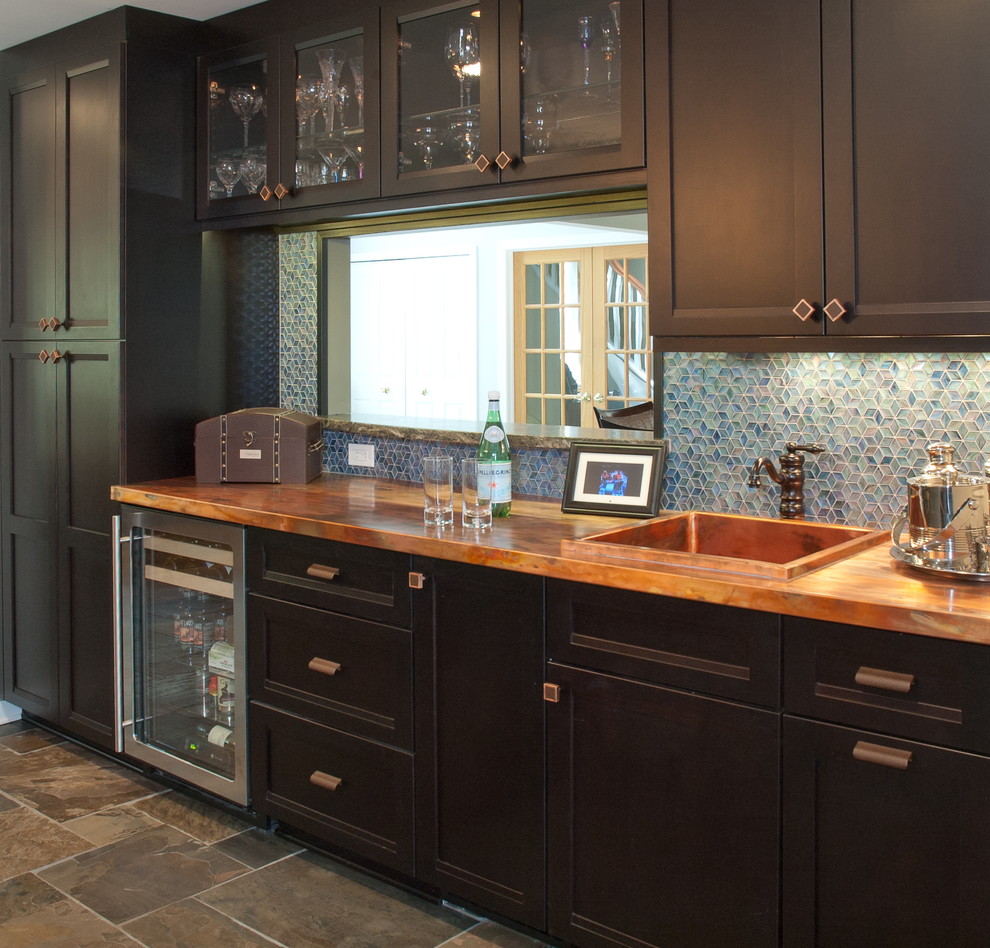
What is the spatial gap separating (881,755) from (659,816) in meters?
0.49

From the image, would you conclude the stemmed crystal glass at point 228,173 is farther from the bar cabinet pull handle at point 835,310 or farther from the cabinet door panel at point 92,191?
the bar cabinet pull handle at point 835,310

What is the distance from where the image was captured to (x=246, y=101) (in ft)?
11.1

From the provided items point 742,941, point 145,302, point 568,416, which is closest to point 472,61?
point 568,416

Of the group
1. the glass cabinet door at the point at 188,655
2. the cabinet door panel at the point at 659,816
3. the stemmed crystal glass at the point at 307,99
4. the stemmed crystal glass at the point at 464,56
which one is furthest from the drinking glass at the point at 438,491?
the stemmed crystal glass at the point at 307,99

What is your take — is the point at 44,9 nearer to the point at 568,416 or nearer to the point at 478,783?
the point at 568,416

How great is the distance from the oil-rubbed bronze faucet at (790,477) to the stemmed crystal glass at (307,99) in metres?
1.66

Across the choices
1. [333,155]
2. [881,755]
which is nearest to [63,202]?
[333,155]

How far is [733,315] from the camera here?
7.53 feet

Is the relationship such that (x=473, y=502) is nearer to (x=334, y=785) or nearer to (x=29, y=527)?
(x=334, y=785)

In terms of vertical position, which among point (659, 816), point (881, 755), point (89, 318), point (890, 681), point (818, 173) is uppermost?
point (818, 173)

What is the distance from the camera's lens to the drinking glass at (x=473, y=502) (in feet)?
8.53

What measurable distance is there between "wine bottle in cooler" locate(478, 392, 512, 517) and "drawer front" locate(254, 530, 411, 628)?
31 cm

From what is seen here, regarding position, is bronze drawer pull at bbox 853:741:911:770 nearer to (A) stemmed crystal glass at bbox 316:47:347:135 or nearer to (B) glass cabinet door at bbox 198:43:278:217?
(A) stemmed crystal glass at bbox 316:47:347:135

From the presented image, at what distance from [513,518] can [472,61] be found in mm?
1175
